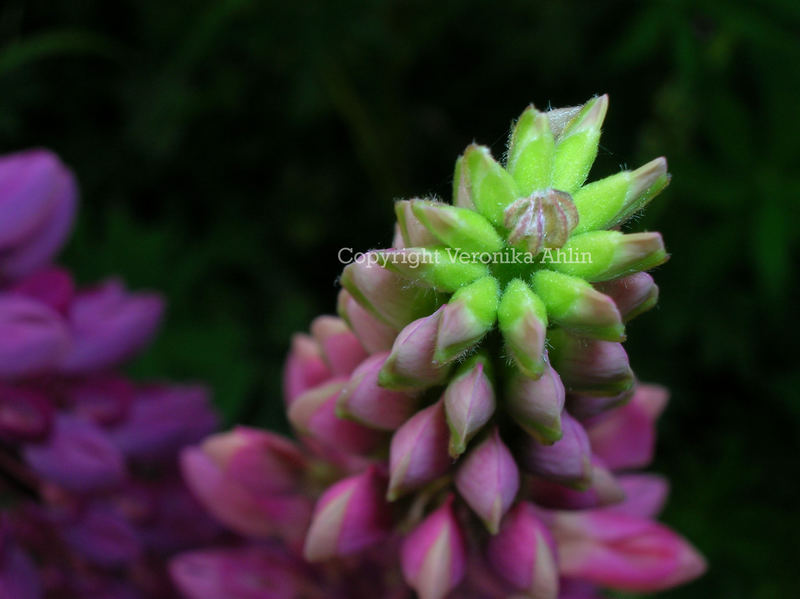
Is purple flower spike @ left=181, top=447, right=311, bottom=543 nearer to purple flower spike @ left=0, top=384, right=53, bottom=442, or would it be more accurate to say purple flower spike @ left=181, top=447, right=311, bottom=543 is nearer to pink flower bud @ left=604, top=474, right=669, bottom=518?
purple flower spike @ left=0, top=384, right=53, bottom=442

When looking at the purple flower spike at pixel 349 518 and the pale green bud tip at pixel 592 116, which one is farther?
the purple flower spike at pixel 349 518

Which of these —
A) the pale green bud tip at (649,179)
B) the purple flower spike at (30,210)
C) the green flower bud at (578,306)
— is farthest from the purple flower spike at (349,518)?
the purple flower spike at (30,210)

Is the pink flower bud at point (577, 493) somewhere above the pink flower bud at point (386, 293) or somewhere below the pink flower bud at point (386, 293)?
below

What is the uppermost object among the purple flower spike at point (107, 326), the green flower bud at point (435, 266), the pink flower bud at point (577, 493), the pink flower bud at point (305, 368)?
the purple flower spike at point (107, 326)

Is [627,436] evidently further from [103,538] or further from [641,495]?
[103,538]

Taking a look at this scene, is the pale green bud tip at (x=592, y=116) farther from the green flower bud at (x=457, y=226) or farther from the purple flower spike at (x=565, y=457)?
the purple flower spike at (x=565, y=457)

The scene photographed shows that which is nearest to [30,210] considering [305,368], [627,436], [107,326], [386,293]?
[107,326]
